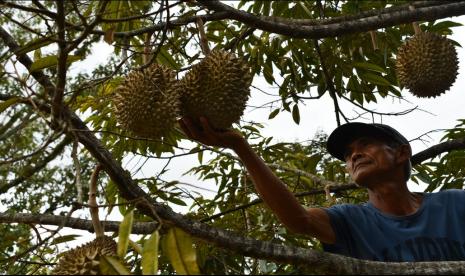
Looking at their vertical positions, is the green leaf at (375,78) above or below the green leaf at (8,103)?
above

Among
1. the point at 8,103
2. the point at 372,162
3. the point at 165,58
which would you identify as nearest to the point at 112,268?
the point at 8,103

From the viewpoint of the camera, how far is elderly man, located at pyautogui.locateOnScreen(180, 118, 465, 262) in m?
2.36

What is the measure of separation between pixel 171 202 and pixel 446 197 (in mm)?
1241

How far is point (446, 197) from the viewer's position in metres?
2.57

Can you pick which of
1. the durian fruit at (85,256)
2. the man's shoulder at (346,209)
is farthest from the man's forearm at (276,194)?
the durian fruit at (85,256)

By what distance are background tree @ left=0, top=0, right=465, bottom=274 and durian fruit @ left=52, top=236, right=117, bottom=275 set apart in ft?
0.25

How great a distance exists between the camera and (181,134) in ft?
9.18

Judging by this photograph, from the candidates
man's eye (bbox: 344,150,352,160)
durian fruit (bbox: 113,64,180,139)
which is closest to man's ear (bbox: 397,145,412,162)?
man's eye (bbox: 344,150,352,160)

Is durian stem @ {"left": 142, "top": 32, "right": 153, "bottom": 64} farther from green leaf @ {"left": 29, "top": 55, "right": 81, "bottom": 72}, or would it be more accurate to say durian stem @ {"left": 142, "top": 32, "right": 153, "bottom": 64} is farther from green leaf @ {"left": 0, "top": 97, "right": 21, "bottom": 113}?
green leaf @ {"left": 0, "top": 97, "right": 21, "bottom": 113}

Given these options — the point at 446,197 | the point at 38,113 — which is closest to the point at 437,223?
the point at 446,197

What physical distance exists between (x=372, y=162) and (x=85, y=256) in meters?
1.59

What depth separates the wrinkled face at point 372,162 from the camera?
2709mm

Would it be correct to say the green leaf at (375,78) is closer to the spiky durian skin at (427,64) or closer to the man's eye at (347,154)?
the spiky durian skin at (427,64)

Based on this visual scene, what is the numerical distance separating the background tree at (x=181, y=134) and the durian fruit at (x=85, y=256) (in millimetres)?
76
